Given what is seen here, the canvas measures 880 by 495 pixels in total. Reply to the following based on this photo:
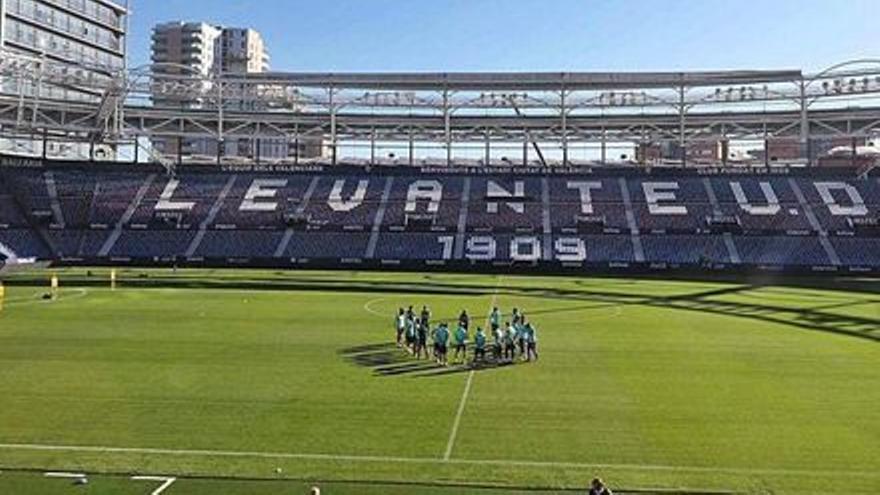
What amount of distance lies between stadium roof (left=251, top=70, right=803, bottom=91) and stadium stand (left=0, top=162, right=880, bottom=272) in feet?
32.7

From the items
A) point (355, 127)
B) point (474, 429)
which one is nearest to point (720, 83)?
point (355, 127)

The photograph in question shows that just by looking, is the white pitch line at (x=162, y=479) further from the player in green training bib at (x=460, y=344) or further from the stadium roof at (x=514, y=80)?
the stadium roof at (x=514, y=80)

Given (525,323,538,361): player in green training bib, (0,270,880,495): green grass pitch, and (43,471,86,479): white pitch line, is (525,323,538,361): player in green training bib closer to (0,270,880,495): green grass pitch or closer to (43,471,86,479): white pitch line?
(0,270,880,495): green grass pitch

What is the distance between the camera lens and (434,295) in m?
45.9

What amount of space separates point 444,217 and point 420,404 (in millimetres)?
50938

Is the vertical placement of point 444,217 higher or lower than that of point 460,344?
higher

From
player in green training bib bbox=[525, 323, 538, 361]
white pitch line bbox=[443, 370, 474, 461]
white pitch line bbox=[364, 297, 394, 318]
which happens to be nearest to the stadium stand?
white pitch line bbox=[364, 297, 394, 318]

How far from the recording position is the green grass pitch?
48.5ft

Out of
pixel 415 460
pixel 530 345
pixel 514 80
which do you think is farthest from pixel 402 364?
pixel 514 80

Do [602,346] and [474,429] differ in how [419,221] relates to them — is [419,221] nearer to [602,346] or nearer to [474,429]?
[602,346]

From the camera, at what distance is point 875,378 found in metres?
23.4

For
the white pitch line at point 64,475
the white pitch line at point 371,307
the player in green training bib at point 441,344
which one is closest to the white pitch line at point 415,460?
the white pitch line at point 64,475

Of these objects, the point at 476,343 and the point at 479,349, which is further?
the point at 476,343

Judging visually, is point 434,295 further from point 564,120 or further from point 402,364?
point 564,120
